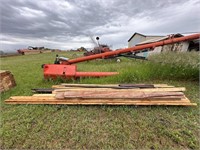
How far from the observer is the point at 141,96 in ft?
8.66

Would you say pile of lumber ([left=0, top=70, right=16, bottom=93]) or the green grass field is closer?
the green grass field

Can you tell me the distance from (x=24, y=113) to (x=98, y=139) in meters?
1.49

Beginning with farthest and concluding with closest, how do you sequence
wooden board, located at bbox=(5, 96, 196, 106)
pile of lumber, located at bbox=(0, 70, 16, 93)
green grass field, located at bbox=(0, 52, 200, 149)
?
pile of lumber, located at bbox=(0, 70, 16, 93), wooden board, located at bbox=(5, 96, 196, 106), green grass field, located at bbox=(0, 52, 200, 149)

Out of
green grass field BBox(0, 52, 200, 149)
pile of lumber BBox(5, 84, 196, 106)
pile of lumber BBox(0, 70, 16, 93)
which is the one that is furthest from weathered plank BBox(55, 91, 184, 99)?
pile of lumber BBox(0, 70, 16, 93)

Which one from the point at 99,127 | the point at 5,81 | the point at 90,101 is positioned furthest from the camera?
the point at 5,81

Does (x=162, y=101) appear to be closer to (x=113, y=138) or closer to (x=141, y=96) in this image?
(x=141, y=96)

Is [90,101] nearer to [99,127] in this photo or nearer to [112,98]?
[112,98]

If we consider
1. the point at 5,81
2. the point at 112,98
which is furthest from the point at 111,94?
the point at 5,81

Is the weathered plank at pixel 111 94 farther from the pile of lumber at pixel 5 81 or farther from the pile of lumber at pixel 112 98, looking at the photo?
the pile of lumber at pixel 5 81

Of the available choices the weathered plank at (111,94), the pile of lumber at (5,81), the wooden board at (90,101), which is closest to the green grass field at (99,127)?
the wooden board at (90,101)

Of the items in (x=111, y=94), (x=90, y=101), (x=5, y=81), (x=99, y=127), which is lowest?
(x=99, y=127)

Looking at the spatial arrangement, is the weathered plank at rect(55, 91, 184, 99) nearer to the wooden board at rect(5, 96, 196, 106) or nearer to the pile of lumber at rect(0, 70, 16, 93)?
the wooden board at rect(5, 96, 196, 106)

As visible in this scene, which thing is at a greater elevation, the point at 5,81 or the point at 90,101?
the point at 5,81

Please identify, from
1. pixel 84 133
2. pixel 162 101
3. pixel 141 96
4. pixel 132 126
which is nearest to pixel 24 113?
pixel 84 133
